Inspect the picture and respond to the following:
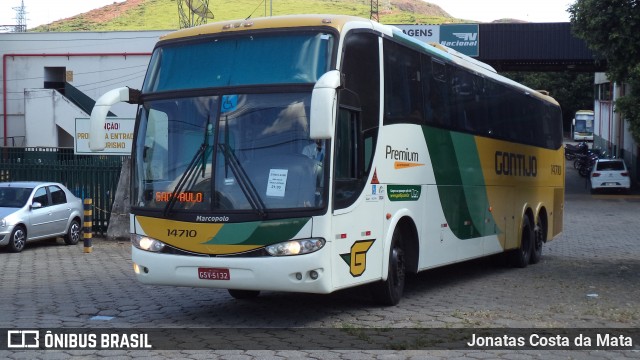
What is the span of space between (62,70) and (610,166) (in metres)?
31.3

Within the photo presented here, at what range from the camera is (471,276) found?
51.0ft

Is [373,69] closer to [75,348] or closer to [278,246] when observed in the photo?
→ [278,246]

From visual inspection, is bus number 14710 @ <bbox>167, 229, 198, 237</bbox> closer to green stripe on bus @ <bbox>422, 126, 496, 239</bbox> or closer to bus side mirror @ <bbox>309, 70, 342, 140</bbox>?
bus side mirror @ <bbox>309, 70, 342, 140</bbox>

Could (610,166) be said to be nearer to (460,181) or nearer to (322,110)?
(460,181)

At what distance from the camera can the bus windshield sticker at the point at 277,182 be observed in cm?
905

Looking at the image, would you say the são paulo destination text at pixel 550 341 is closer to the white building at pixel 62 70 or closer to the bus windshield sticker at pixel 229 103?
the bus windshield sticker at pixel 229 103

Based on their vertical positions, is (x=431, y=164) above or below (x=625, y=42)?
below

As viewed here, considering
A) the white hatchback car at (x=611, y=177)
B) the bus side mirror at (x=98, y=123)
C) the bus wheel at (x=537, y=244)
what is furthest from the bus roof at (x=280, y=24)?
the white hatchback car at (x=611, y=177)

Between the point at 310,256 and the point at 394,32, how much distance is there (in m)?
3.53

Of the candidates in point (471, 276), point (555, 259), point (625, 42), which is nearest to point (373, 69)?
point (471, 276)

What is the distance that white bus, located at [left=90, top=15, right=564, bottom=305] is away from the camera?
903 cm

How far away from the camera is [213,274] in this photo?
926 cm

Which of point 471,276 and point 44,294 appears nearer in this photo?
point 44,294

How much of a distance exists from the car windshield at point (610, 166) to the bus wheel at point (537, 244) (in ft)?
82.6
